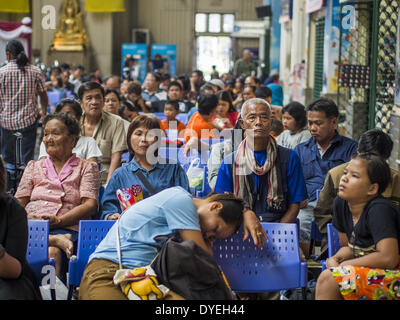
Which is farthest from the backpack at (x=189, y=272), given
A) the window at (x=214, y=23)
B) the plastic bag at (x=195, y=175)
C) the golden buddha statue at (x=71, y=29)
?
the window at (x=214, y=23)

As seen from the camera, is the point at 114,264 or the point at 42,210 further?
the point at 42,210

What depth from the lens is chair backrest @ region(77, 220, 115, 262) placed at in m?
4.08

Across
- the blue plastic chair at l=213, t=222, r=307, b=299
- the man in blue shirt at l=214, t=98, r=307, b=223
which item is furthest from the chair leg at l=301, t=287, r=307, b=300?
the man in blue shirt at l=214, t=98, r=307, b=223

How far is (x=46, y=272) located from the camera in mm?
3945

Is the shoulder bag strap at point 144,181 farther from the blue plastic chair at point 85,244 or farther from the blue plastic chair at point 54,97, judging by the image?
the blue plastic chair at point 54,97

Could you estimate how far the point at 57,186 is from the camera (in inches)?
188

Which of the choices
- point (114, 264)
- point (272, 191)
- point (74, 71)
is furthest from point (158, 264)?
point (74, 71)

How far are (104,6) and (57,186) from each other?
23.0 meters

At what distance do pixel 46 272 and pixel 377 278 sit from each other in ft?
5.95

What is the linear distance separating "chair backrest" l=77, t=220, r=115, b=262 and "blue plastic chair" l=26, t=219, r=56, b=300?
199mm

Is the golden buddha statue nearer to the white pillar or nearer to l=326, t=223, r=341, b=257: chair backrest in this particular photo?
the white pillar

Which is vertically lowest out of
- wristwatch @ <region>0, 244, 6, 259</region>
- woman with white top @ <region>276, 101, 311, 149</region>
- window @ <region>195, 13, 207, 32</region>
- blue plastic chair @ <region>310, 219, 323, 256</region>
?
blue plastic chair @ <region>310, 219, 323, 256</region>

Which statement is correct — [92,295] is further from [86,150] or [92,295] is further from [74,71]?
[74,71]
